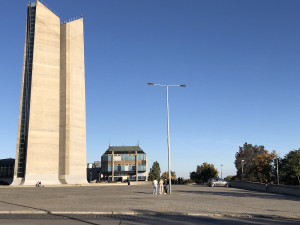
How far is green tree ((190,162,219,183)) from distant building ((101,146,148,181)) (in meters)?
18.5

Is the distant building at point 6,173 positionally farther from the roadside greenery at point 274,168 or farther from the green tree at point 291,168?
the green tree at point 291,168

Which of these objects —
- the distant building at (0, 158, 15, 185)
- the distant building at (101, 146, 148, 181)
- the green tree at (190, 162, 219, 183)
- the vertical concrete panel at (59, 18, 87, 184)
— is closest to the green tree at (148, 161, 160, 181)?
the distant building at (101, 146, 148, 181)

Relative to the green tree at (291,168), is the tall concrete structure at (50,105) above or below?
above

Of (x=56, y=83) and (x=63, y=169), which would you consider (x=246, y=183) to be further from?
(x=56, y=83)

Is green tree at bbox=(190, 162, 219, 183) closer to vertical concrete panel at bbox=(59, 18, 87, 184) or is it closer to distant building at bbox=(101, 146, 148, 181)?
distant building at bbox=(101, 146, 148, 181)

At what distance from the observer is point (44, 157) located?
215 feet

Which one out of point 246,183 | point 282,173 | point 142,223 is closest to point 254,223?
point 142,223

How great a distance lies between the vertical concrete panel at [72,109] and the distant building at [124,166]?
36510 mm

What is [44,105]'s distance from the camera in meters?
66.9

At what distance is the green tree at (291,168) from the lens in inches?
1768

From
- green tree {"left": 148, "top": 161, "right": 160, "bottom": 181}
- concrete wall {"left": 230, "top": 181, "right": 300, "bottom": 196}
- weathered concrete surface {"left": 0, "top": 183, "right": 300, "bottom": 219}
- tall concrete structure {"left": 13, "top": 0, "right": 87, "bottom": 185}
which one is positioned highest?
tall concrete structure {"left": 13, "top": 0, "right": 87, "bottom": 185}

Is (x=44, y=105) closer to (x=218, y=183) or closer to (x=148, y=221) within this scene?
(x=218, y=183)

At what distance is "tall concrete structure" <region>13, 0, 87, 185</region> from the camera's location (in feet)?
213

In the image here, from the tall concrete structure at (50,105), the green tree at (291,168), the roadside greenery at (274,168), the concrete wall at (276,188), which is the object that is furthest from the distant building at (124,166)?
the green tree at (291,168)
